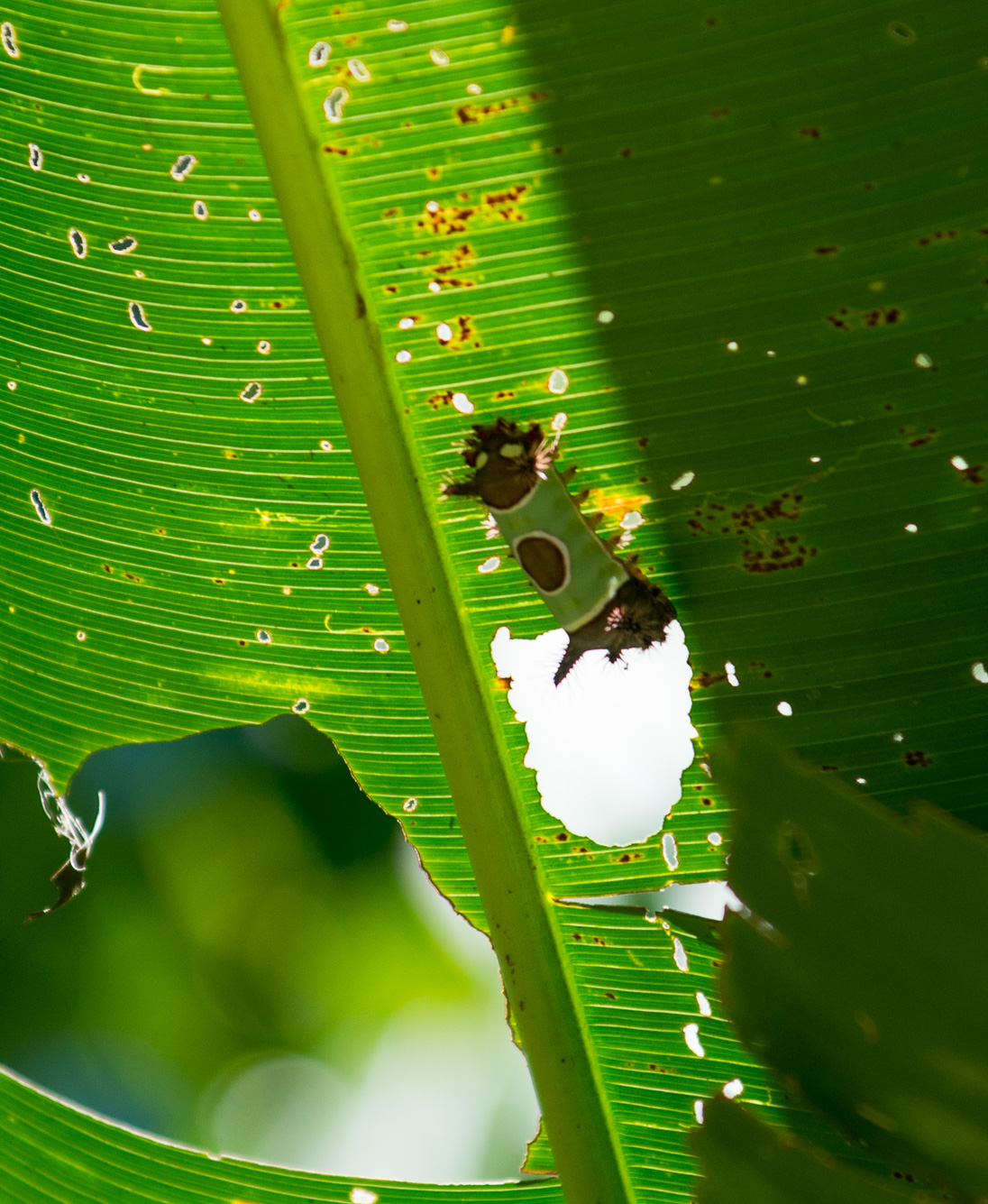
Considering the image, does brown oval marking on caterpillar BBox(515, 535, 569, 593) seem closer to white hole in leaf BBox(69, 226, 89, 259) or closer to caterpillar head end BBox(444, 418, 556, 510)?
caterpillar head end BBox(444, 418, 556, 510)

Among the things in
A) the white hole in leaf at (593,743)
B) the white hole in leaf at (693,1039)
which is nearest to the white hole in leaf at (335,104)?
the white hole in leaf at (593,743)

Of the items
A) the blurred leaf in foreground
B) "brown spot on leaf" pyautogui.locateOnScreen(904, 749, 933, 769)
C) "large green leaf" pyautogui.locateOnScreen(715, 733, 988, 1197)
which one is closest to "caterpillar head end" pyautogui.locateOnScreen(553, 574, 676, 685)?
"brown spot on leaf" pyautogui.locateOnScreen(904, 749, 933, 769)

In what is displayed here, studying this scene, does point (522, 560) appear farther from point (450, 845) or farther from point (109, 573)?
point (109, 573)

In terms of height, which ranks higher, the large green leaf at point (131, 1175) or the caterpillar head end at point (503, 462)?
the caterpillar head end at point (503, 462)

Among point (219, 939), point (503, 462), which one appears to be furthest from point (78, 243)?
point (219, 939)

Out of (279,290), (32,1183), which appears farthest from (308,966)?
(279,290)

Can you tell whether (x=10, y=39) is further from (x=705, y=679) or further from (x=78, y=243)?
(x=705, y=679)

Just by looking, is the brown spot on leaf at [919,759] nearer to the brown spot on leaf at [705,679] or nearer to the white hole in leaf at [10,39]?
the brown spot on leaf at [705,679]
